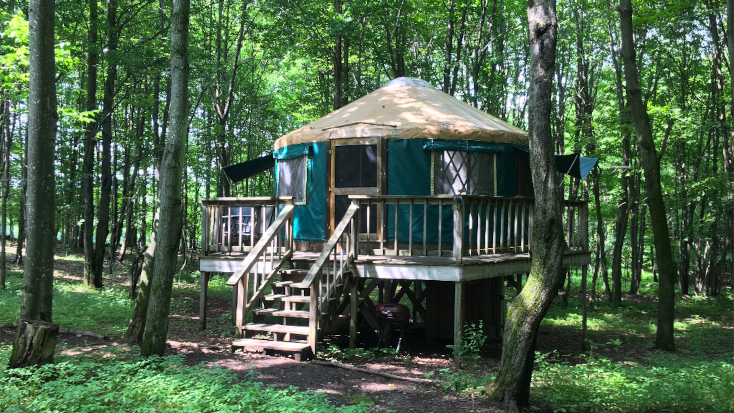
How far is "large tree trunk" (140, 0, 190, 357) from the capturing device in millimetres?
5371

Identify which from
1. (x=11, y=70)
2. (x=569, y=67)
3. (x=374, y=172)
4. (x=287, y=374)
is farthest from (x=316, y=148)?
(x=569, y=67)

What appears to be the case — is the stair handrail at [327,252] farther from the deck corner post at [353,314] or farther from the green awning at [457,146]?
the green awning at [457,146]

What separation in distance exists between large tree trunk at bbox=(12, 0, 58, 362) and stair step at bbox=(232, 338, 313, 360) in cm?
214

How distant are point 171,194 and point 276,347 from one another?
229cm

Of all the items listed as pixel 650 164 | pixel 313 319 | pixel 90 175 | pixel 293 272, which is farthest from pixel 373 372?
pixel 90 175

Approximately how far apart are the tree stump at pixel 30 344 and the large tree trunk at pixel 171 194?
0.93 m

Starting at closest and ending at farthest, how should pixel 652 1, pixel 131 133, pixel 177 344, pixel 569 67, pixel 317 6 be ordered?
pixel 177 344 → pixel 652 1 → pixel 317 6 → pixel 131 133 → pixel 569 67

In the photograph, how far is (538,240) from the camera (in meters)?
4.73

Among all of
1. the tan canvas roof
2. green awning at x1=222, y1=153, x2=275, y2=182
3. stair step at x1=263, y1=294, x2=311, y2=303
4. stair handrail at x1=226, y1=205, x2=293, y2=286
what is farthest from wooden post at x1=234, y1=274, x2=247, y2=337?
green awning at x1=222, y1=153, x2=275, y2=182

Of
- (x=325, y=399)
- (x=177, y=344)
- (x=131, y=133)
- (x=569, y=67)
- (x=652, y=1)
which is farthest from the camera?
(x=569, y=67)

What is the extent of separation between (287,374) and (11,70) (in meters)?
7.07

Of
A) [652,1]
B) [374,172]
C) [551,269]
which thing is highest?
[652,1]

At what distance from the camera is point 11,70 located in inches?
336

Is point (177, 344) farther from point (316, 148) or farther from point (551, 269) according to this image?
point (551, 269)
